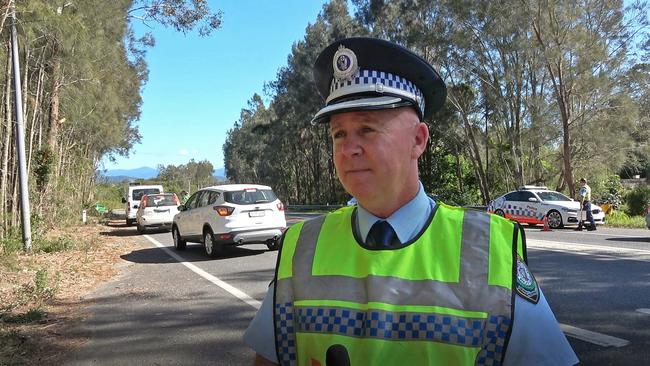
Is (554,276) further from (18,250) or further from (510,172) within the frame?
(510,172)

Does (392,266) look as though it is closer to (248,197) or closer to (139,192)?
(248,197)

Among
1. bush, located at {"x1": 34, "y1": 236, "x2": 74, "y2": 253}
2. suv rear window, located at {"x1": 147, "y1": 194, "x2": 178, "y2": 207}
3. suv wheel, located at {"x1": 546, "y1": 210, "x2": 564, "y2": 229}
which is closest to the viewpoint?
bush, located at {"x1": 34, "y1": 236, "x2": 74, "y2": 253}

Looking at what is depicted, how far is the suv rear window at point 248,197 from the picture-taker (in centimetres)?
1206

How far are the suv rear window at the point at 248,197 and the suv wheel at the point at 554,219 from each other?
1092 cm

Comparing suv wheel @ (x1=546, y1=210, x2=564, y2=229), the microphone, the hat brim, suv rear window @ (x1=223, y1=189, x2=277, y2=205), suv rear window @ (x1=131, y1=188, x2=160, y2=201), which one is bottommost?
suv wheel @ (x1=546, y1=210, x2=564, y2=229)

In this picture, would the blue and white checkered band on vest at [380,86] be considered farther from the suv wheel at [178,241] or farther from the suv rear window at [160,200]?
the suv rear window at [160,200]


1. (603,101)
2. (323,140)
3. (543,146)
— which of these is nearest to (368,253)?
(603,101)

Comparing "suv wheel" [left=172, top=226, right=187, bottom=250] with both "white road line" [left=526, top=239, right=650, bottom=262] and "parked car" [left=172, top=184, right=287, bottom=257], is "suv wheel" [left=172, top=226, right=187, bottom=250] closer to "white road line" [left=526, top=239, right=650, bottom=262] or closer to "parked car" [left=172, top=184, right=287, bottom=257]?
"parked car" [left=172, top=184, right=287, bottom=257]

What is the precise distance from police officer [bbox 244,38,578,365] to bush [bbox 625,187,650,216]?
25798 millimetres

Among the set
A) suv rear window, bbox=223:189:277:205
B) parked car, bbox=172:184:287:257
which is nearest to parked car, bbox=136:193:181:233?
parked car, bbox=172:184:287:257

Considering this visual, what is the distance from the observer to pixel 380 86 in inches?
62.7

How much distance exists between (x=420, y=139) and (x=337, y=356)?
0.71 metres

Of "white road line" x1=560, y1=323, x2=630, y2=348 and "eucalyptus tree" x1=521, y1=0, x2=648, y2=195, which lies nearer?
"white road line" x1=560, y1=323, x2=630, y2=348

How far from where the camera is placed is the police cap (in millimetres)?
1593
